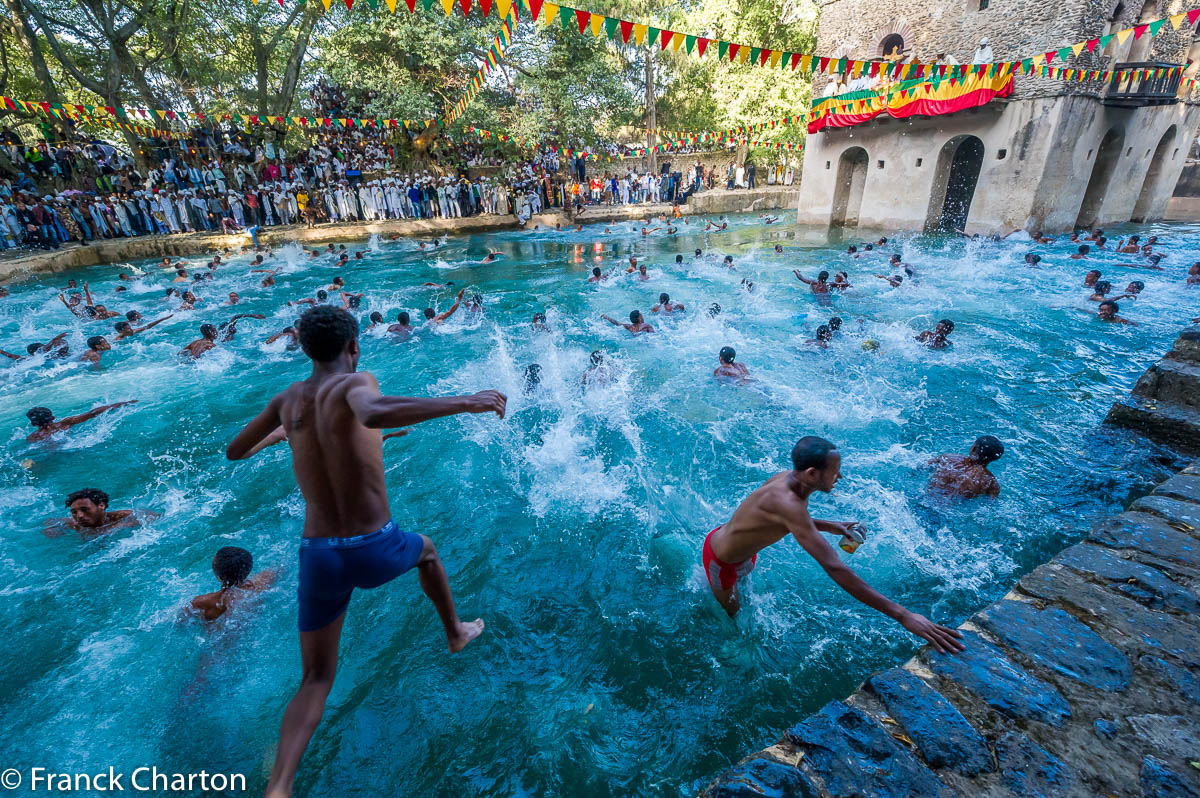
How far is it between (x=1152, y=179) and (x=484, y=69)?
78.8 feet

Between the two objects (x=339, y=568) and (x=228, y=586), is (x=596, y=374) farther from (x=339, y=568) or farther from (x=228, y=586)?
(x=339, y=568)

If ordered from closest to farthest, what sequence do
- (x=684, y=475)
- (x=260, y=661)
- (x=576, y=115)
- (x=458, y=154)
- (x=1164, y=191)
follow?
(x=260, y=661)
(x=684, y=475)
(x=1164, y=191)
(x=576, y=115)
(x=458, y=154)

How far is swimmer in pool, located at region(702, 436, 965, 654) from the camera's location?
249 cm

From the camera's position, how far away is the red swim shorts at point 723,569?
3322 mm

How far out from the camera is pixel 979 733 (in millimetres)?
2133

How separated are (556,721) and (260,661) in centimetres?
208

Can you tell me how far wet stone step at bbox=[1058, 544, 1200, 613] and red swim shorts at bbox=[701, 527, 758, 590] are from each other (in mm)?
1810

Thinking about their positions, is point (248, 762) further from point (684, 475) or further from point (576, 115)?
point (576, 115)

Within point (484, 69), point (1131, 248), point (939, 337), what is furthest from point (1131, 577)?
point (484, 69)

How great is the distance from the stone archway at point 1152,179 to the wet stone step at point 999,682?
2363cm

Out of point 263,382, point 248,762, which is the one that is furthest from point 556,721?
point 263,382

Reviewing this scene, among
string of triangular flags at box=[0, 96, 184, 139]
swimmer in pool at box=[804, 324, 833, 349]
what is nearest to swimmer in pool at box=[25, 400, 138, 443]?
swimmer in pool at box=[804, 324, 833, 349]

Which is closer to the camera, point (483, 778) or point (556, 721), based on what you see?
point (483, 778)

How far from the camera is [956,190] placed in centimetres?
1900
